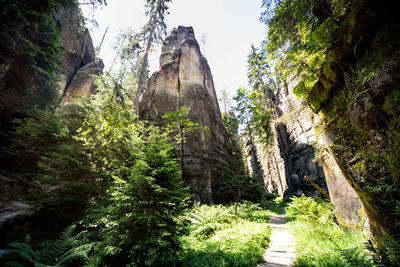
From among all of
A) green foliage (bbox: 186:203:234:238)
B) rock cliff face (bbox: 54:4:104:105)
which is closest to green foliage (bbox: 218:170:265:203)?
green foliage (bbox: 186:203:234:238)

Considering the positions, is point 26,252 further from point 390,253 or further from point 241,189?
point 241,189

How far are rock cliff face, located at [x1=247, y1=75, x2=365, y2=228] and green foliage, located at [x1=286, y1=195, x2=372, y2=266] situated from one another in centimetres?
58

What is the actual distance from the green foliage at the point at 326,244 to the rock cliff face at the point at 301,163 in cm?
58

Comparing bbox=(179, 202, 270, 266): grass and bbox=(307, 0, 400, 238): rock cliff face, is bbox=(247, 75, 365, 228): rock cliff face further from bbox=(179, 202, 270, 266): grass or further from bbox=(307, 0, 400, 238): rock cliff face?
bbox=(179, 202, 270, 266): grass

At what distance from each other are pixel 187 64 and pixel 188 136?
877 centimetres

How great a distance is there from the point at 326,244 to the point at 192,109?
12.3m

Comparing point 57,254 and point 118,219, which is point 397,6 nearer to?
point 118,219

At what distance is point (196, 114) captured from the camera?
14.2 meters

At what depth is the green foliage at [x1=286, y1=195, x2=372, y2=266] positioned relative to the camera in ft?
Result: 9.17

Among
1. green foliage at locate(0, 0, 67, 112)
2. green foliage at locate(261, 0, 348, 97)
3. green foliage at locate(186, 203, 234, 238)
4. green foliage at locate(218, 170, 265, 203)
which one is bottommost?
green foliage at locate(186, 203, 234, 238)

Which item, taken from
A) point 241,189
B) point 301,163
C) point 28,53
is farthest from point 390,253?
point 301,163

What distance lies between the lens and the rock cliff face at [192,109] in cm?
1203

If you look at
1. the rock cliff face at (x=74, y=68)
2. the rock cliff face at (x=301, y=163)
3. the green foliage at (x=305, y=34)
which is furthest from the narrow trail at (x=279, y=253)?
the rock cliff face at (x=74, y=68)

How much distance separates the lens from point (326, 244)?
4008 mm
